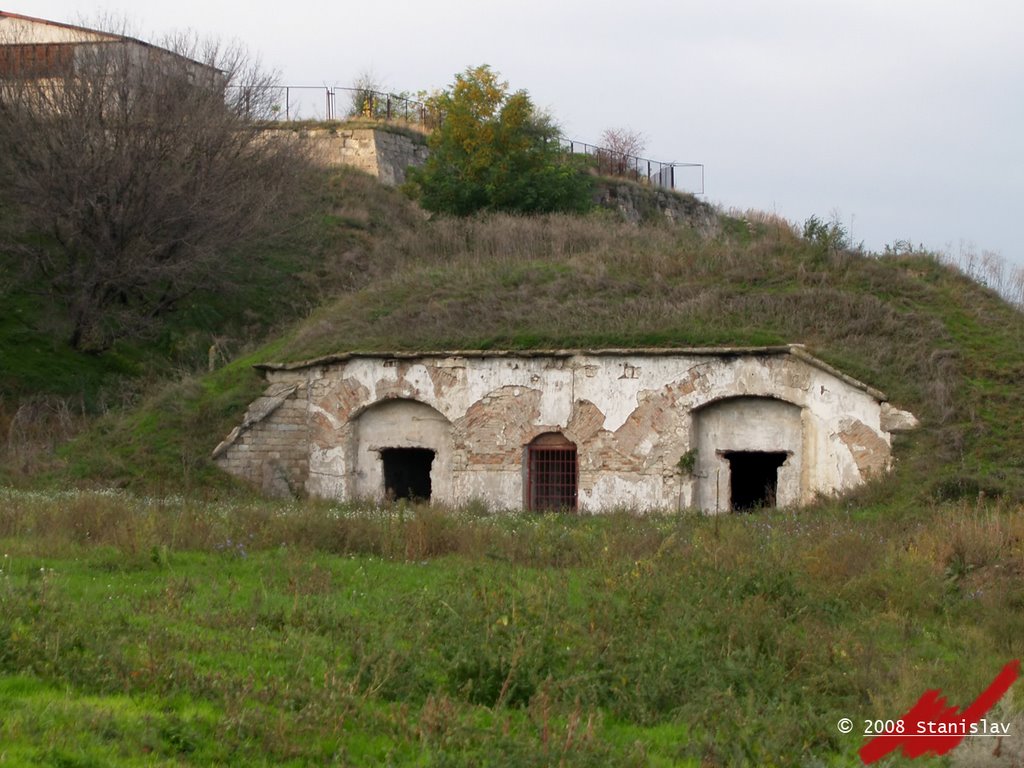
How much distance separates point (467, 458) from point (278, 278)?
37.3ft

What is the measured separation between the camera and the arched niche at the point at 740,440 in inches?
752

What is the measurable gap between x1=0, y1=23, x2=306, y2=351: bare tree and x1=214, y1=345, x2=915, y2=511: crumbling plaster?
529 cm

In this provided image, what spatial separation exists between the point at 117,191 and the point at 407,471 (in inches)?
321

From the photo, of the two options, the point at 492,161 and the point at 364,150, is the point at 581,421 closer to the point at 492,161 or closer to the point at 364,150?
the point at 492,161

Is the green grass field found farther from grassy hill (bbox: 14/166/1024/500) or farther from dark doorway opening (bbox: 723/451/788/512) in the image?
dark doorway opening (bbox: 723/451/788/512)

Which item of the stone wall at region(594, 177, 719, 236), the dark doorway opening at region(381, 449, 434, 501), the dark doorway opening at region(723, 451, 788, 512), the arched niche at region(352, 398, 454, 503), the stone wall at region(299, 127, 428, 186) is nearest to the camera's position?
the dark doorway opening at region(723, 451, 788, 512)

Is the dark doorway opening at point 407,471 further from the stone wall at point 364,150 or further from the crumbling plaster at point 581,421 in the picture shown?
the stone wall at point 364,150

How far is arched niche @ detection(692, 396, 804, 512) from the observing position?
19094 millimetres

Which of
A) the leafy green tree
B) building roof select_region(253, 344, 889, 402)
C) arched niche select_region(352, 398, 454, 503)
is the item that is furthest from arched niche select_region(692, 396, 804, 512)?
the leafy green tree

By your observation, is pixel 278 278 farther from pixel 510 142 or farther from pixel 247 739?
pixel 247 739

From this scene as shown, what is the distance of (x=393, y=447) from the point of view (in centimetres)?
2144

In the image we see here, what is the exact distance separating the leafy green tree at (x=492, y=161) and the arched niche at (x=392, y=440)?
36.6 ft
